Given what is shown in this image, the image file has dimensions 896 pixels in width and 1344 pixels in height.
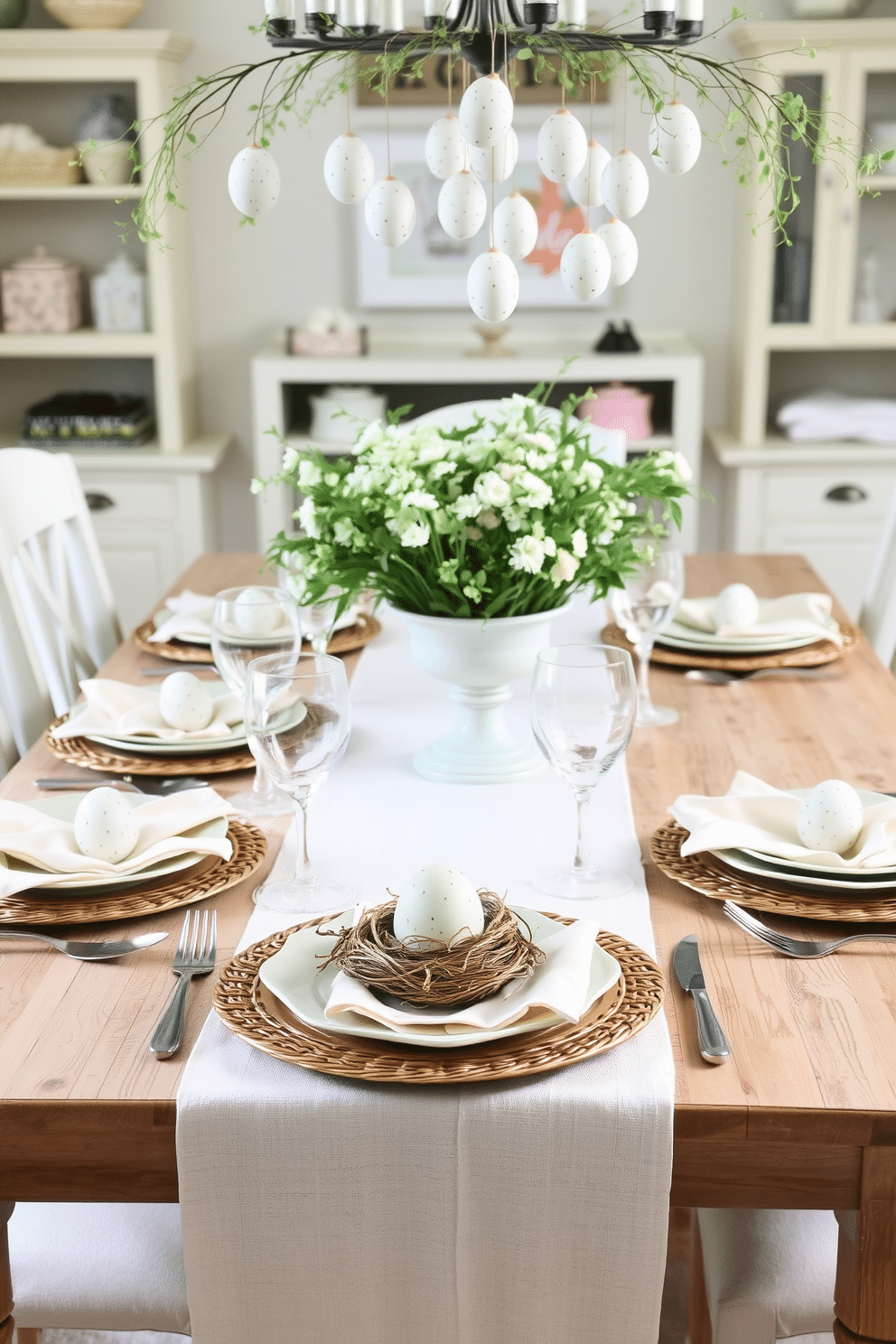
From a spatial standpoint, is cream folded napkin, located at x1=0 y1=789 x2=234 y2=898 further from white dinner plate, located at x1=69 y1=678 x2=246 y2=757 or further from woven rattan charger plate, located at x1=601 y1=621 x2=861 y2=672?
woven rattan charger plate, located at x1=601 y1=621 x2=861 y2=672

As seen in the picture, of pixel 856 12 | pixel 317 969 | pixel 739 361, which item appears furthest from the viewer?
pixel 739 361

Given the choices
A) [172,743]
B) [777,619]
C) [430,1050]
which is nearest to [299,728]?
A: [430,1050]

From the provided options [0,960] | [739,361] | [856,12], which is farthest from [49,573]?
[856,12]

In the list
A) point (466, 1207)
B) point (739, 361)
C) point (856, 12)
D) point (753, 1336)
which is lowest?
point (753, 1336)

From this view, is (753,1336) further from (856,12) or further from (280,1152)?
(856,12)

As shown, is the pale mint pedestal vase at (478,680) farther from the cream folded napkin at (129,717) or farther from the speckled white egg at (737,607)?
the speckled white egg at (737,607)

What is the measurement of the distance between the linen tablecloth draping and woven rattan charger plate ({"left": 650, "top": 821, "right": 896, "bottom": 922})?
0.24 meters

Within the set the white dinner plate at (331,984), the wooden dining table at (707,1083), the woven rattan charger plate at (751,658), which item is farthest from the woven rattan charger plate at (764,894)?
the woven rattan charger plate at (751,658)

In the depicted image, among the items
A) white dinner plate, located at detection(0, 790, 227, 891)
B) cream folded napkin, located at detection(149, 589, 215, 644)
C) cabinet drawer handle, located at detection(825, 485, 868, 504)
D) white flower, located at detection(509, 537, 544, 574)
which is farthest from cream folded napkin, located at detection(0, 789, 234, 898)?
cabinet drawer handle, located at detection(825, 485, 868, 504)

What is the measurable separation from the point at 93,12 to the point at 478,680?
7.92 ft

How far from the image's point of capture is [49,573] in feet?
7.18

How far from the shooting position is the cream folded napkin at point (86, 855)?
3.84ft

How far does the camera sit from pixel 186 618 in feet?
6.35

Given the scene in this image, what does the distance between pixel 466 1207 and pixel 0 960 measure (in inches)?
16.7
